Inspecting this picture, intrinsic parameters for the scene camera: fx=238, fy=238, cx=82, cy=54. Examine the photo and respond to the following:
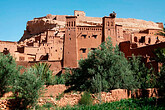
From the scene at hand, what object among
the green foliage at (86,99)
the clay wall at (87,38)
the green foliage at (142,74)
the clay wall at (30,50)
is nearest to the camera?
the green foliage at (86,99)

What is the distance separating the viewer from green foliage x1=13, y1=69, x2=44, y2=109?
1273cm

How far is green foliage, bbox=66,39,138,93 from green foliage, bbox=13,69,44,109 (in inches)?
127

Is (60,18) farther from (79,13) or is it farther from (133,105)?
(133,105)

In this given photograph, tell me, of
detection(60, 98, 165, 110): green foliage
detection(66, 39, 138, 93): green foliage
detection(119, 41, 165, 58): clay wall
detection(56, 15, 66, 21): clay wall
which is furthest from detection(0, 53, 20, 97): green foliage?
detection(56, 15, 66, 21): clay wall

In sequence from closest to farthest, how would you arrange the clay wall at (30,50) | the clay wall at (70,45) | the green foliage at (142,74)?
the green foliage at (142,74) < the clay wall at (70,45) < the clay wall at (30,50)

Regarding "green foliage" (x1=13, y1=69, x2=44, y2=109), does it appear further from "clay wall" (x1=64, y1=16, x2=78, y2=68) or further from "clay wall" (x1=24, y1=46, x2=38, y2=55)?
"clay wall" (x1=24, y1=46, x2=38, y2=55)

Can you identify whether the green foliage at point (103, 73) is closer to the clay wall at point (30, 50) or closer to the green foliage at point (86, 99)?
the green foliage at point (86, 99)

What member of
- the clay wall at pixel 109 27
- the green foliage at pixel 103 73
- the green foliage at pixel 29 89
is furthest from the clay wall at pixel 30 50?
the green foliage at pixel 29 89

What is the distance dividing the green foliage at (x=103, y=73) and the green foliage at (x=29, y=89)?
10.6ft

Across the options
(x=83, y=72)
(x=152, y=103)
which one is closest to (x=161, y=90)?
(x=152, y=103)

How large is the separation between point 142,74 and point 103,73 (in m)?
3.05

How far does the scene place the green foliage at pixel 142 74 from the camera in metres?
15.2

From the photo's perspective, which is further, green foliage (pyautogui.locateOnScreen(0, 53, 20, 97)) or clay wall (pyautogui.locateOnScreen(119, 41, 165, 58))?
clay wall (pyautogui.locateOnScreen(119, 41, 165, 58))

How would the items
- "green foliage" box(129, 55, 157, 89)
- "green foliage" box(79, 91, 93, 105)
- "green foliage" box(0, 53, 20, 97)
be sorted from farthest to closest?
"green foliage" box(0, 53, 20, 97) < "green foliage" box(129, 55, 157, 89) < "green foliage" box(79, 91, 93, 105)
